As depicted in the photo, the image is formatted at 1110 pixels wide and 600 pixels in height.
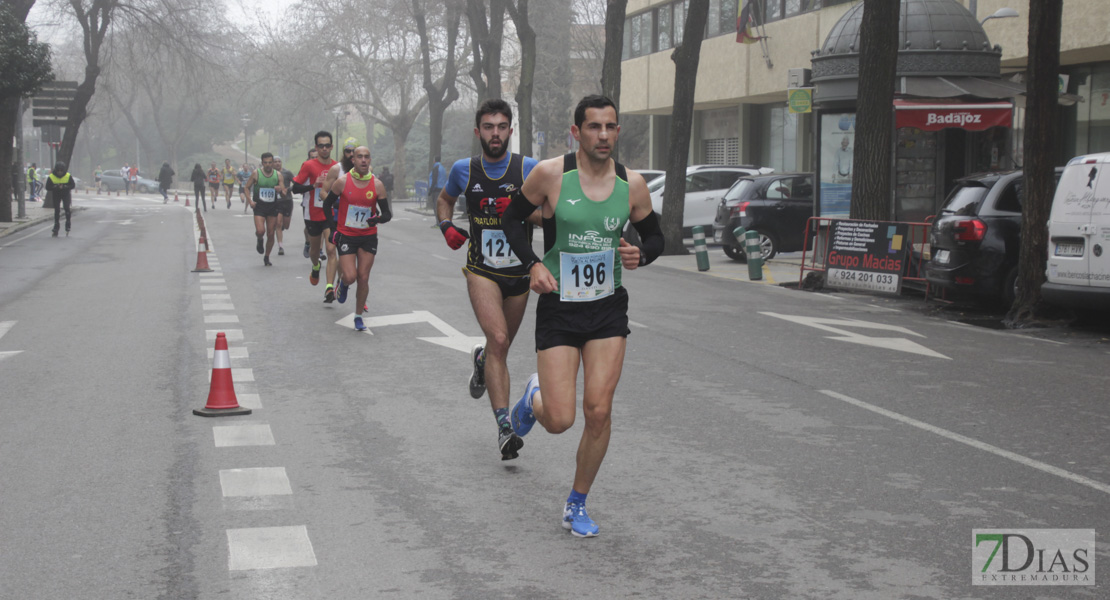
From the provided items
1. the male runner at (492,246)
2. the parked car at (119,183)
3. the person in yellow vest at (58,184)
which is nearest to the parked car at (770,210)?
the person in yellow vest at (58,184)

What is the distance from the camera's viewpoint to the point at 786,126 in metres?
36.2

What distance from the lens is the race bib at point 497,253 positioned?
721 cm

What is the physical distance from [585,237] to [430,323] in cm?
747

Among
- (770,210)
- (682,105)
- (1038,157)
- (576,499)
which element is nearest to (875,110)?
(1038,157)

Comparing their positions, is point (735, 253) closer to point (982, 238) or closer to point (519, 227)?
point (982, 238)

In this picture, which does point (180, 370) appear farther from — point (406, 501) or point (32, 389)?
point (406, 501)

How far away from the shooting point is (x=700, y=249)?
21.0 m

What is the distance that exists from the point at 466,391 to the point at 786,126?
2864cm

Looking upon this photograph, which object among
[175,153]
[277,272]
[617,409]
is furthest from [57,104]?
[175,153]

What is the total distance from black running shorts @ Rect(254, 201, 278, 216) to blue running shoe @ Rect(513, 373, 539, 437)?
14773mm

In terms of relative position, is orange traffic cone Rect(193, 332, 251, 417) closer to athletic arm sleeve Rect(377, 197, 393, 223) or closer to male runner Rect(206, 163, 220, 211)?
athletic arm sleeve Rect(377, 197, 393, 223)

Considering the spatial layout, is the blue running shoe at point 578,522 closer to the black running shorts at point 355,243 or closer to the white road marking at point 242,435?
the white road marking at point 242,435

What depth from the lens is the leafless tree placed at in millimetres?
23609

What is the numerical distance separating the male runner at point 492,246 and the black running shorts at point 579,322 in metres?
1.34
